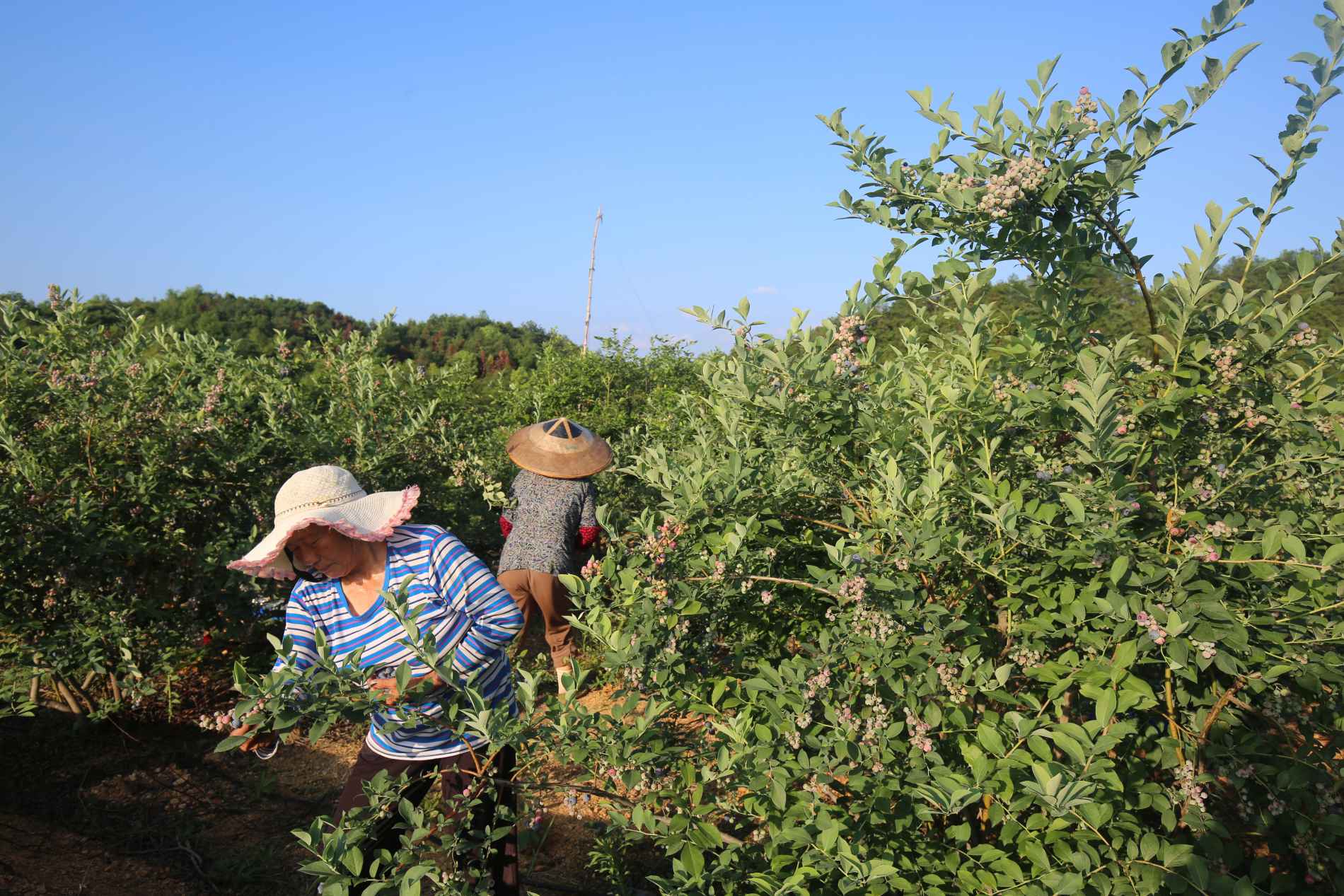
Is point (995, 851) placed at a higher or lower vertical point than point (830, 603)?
lower

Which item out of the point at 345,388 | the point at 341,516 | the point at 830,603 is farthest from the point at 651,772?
the point at 345,388

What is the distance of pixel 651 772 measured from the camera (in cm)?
215

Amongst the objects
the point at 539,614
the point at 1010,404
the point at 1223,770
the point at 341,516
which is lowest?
the point at 539,614

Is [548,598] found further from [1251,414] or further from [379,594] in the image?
[1251,414]

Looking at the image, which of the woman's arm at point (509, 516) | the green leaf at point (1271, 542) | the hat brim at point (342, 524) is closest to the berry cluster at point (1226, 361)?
the green leaf at point (1271, 542)

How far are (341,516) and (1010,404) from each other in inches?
73.7

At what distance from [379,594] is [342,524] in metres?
0.24

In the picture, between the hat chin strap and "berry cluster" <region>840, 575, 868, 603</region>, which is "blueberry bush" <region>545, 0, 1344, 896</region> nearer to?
"berry cluster" <region>840, 575, 868, 603</region>

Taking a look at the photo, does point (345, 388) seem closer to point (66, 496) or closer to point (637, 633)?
point (66, 496)

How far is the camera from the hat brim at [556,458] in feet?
17.5

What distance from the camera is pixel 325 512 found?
8.25 ft

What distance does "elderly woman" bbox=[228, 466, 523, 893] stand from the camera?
8.24 feet

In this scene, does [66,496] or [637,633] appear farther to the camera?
[66,496]

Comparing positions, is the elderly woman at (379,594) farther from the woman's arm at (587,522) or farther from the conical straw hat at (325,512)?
the woman's arm at (587,522)
